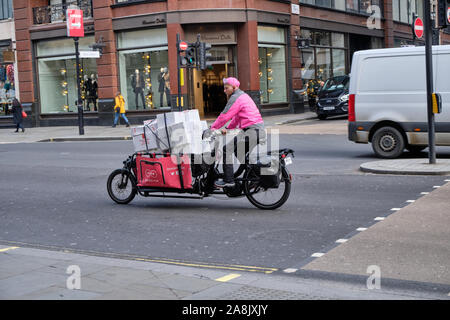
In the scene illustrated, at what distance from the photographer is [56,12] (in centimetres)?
3136

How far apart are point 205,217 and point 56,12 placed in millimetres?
25236

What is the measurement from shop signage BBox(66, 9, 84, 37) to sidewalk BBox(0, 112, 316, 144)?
395 centimetres

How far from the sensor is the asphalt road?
6941 millimetres

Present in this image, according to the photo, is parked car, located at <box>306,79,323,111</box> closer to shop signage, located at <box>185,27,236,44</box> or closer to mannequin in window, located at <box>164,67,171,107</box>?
shop signage, located at <box>185,27,236,44</box>

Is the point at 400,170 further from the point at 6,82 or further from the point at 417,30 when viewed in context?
the point at 6,82

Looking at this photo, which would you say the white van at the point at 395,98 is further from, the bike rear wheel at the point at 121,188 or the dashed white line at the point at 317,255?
the dashed white line at the point at 317,255

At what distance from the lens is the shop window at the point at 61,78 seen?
102 feet

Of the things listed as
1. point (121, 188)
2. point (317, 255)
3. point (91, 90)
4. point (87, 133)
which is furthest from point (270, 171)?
point (91, 90)

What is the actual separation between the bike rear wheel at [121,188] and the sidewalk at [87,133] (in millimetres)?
13504

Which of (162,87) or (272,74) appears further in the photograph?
(272,74)

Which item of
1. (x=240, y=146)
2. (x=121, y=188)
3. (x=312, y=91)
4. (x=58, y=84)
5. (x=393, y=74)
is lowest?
(x=121, y=188)

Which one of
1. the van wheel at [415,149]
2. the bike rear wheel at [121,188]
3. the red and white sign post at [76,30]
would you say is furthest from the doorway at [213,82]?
the bike rear wheel at [121,188]

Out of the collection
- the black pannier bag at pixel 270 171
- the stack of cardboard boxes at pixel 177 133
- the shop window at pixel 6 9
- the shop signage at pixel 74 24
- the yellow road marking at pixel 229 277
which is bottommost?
the yellow road marking at pixel 229 277

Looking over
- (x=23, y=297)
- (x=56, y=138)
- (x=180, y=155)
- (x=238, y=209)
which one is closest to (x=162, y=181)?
(x=180, y=155)
